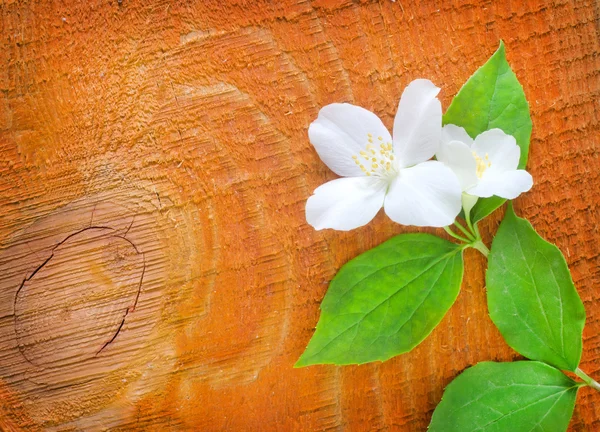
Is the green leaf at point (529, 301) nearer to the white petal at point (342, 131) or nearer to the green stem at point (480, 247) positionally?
the green stem at point (480, 247)

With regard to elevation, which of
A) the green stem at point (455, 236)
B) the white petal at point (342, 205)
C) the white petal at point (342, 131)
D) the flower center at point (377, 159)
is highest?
the white petal at point (342, 131)

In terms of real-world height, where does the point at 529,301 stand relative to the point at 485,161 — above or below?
below

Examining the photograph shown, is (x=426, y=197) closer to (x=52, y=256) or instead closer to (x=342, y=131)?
(x=342, y=131)

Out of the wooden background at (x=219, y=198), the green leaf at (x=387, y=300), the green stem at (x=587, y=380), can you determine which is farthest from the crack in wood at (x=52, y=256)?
the green stem at (x=587, y=380)

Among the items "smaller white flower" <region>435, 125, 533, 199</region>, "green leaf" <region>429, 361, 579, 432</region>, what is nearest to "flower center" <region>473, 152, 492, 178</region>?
"smaller white flower" <region>435, 125, 533, 199</region>

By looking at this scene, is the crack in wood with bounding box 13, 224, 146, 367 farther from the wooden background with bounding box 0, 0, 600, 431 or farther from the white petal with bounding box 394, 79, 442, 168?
the white petal with bounding box 394, 79, 442, 168

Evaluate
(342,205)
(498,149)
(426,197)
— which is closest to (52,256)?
(342,205)
